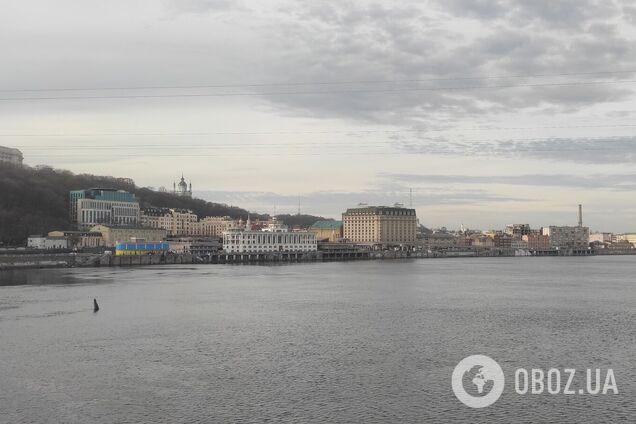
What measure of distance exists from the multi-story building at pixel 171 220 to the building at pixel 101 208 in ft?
14.1

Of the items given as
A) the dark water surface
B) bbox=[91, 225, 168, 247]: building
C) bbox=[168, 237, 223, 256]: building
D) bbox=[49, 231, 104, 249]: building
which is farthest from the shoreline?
the dark water surface

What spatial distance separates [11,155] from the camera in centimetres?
18012

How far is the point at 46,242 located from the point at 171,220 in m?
58.7

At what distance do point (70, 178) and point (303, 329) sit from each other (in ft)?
524

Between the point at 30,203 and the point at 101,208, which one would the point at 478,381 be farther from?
the point at 101,208

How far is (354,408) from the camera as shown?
63.8 feet

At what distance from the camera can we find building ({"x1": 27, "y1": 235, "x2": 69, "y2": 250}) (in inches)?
4645

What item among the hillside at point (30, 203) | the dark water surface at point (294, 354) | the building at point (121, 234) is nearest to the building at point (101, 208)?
the hillside at point (30, 203)

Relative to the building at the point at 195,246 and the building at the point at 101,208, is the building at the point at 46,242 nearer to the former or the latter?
the building at the point at 101,208

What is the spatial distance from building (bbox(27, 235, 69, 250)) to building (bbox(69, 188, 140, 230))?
21054 mm

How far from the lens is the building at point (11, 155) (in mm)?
175525

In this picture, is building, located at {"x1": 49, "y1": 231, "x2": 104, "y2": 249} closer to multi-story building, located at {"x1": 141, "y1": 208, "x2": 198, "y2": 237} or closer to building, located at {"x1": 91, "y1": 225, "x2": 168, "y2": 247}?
building, located at {"x1": 91, "y1": 225, "x2": 168, "y2": 247}

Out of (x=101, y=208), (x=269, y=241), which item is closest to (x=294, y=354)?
(x=269, y=241)

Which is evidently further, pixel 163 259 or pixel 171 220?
pixel 171 220
